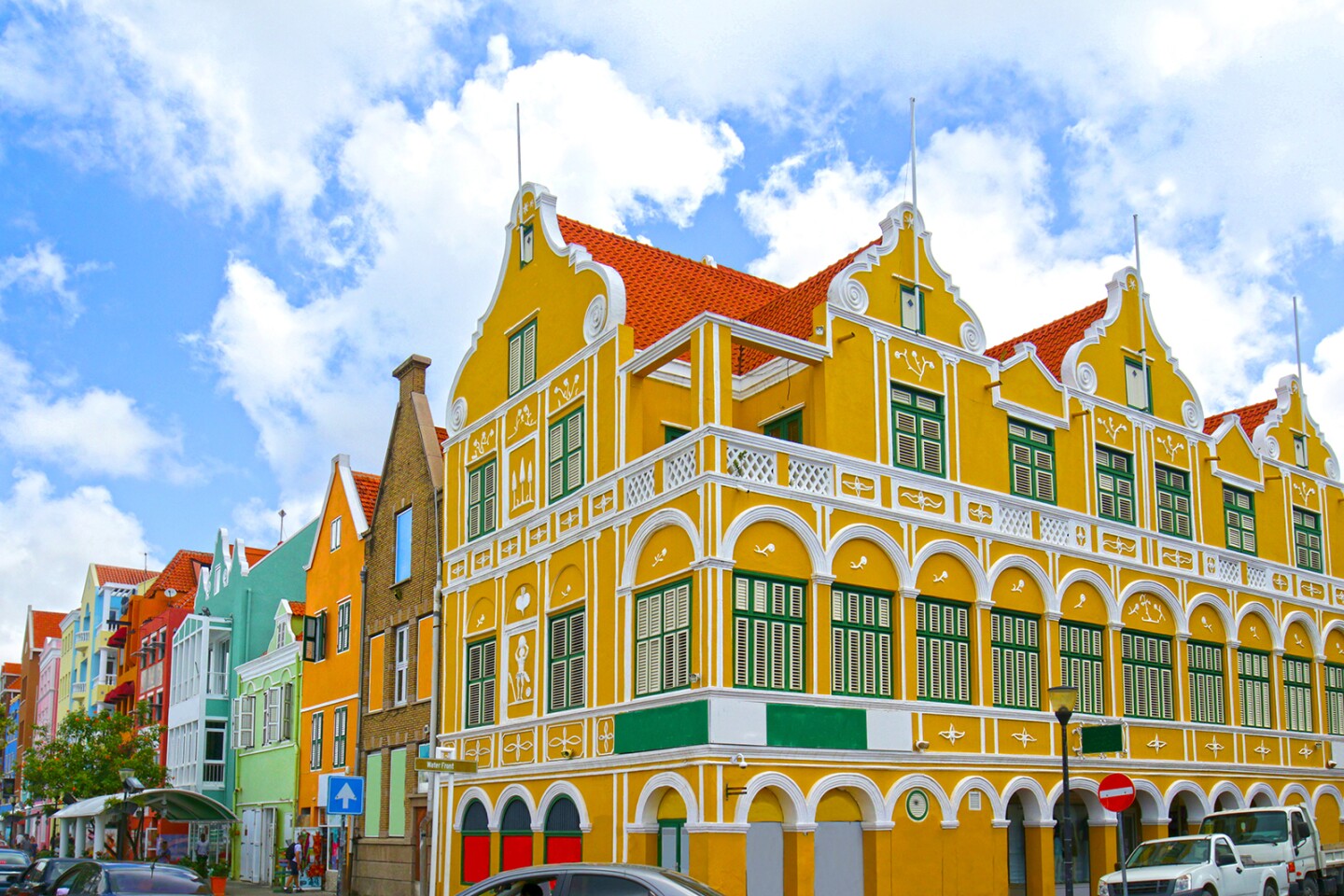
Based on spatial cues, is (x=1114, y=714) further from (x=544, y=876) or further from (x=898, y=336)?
(x=544, y=876)

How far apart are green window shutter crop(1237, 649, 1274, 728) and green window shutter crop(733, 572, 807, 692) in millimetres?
13257

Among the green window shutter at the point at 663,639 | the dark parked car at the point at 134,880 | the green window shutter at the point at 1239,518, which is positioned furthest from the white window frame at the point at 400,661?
the green window shutter at the point at 1239,518

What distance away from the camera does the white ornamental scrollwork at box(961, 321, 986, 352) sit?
2575 cm

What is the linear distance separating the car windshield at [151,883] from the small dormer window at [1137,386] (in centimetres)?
2061

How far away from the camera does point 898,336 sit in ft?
79.9

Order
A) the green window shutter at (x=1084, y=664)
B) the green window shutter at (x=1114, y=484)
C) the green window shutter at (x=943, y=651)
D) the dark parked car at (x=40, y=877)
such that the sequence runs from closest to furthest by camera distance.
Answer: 1. the dark parked car at (x=40, y=877)
2. the green window shutter at (x=943, y=651)
3. the green window shutter at (x=1084, y=664)
4. the green window shutter at (x=1114, y=484)

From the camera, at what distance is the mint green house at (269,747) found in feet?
134

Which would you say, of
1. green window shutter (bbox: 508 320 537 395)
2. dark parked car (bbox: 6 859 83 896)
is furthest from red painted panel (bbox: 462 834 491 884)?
green window shutter (bbox: 508 320 537 395)

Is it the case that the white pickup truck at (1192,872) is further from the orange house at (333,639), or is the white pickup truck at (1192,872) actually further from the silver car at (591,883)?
the orange house at (333,639)

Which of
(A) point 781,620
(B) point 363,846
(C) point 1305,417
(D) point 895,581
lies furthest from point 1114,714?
(B) point 363,846

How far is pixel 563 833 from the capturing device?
24.2 m

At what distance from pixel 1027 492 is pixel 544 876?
15719 mm

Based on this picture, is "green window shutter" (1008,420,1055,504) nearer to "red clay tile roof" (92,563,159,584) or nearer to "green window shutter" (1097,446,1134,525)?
"green window shutter" (1097,446,1134,525)

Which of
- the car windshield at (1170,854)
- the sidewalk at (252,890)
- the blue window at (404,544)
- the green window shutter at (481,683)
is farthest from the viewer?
the sidewalk at (252,890)
